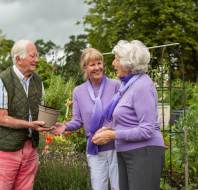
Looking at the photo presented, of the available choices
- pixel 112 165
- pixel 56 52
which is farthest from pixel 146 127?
pixel 56 52

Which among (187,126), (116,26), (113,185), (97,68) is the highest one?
(116,26)

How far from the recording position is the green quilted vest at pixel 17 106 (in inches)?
176

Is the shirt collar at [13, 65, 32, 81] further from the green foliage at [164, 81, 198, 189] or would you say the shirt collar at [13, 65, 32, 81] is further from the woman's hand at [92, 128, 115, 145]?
the green foliage at [164, 81, 198, 189]

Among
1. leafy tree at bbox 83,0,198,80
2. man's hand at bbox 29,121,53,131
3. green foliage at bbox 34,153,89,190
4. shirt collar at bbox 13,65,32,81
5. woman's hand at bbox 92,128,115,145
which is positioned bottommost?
green foliage at bbox 34,153,89,190

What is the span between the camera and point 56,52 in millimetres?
10383

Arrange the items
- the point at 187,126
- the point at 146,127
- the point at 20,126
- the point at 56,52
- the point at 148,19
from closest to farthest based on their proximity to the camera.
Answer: the point at 146,127, the point at 20,126, the point at 187,126, the point at 56,52, the point at 148,19

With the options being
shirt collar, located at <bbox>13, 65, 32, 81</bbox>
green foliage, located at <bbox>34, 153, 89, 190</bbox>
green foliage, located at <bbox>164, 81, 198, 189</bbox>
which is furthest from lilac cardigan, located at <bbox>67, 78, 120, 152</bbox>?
green foliage, located at <bbox>164, 81, 198, 189</bbox>

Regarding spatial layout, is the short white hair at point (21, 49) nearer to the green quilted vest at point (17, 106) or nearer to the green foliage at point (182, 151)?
the green quilted vest at point (17, 106)

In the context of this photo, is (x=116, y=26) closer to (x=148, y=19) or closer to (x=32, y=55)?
(x=148, y=19)

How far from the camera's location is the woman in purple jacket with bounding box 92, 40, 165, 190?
369 centimetres

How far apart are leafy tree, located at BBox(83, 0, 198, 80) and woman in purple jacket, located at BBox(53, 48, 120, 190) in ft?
87.2

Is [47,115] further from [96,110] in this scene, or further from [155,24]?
[155,24]

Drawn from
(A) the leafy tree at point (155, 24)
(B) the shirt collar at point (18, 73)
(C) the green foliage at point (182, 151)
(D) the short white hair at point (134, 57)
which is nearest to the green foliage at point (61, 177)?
(C) the green foliage at point (182, 151)

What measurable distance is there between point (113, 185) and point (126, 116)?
3.15 ft
